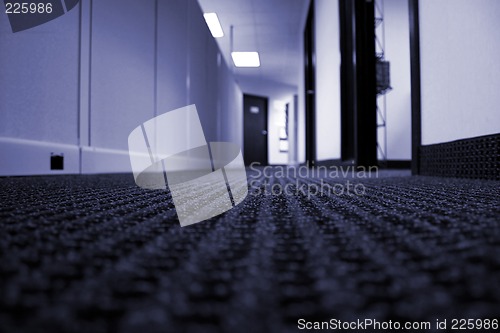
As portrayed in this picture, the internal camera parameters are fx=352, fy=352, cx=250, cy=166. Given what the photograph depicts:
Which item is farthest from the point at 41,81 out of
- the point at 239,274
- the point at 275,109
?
the point at 275,109

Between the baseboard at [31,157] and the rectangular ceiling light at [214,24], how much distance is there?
4526mm

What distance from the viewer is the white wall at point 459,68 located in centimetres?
123

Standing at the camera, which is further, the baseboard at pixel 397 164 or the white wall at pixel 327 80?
the baseboard at pixel 397 164

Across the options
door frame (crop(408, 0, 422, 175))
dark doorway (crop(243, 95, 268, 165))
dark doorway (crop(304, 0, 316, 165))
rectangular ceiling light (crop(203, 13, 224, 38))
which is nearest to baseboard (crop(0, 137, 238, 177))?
door frame (crop(408, 0, 422, 175))

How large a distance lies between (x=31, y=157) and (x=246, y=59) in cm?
720

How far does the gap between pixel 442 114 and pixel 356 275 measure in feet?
5.49

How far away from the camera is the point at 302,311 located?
152mm

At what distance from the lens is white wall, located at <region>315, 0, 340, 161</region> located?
3443 millimetres

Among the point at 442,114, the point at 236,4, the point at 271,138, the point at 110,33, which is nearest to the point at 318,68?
the point at 236,4

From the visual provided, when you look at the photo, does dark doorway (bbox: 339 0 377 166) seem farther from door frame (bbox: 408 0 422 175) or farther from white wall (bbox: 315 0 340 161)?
door frame (bbox: 408 0 422 175)

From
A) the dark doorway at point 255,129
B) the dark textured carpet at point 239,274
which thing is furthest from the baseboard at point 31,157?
the dark doorway at point 255,129

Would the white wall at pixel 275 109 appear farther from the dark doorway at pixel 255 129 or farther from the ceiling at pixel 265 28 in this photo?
the ceiling at pixel 265 28

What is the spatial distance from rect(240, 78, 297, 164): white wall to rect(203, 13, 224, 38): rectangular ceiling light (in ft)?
15.8

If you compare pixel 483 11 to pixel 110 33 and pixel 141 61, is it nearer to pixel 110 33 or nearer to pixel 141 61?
pixel 110 33
